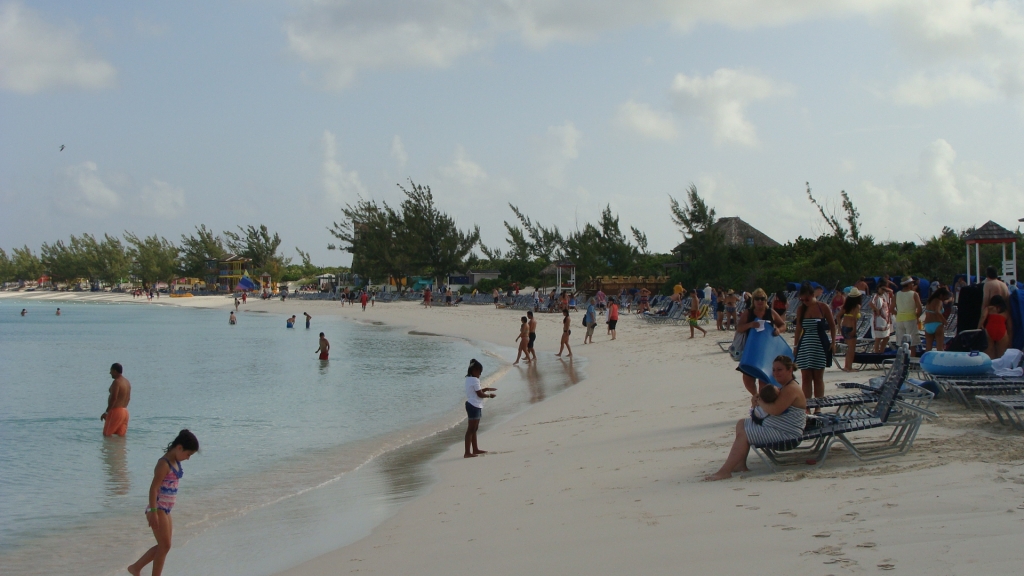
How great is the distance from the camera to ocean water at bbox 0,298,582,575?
619 cm

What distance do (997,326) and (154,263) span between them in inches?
4421

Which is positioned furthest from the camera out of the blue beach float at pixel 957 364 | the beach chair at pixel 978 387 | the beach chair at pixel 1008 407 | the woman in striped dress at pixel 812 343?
the woman in striped dress at pixel 812 343

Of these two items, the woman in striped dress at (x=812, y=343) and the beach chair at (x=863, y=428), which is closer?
the beach chair at (x=863, y=428)

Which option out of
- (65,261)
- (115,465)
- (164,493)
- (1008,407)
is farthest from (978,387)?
(65,261)

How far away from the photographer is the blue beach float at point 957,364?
24.0 feet

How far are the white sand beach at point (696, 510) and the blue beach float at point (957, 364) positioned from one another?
370 mm

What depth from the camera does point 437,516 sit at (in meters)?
5.75

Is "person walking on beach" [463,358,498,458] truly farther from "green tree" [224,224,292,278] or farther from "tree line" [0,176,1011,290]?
"green tree" [224,224,292,278]

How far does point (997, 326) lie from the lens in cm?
848

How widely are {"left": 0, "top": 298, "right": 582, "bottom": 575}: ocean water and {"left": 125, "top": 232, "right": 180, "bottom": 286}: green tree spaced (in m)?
89.2

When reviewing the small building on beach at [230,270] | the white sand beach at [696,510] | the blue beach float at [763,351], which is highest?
the small building on beach at [230,270]

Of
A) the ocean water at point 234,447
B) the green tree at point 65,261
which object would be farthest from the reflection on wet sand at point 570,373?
the green tree at point 65,261

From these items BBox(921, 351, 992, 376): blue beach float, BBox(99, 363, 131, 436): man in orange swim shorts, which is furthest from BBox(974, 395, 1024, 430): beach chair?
BBox(99, 363, 131, 436): man in orange swim shorts

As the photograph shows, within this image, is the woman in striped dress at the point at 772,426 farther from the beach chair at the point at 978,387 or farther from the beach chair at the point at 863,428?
the beach chair at the point at 978,387
